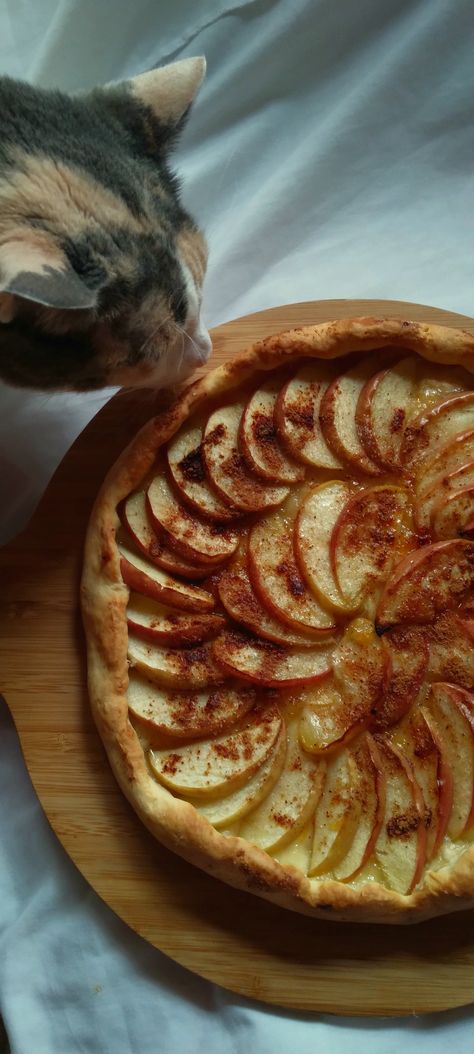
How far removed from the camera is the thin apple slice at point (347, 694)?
276 centimetres

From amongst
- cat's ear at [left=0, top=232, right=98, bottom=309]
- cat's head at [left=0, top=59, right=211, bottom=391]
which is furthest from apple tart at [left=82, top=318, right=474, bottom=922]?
cat's ear at [left=0, top=232, right=98, bottom=309]

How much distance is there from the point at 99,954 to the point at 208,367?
2119 mm

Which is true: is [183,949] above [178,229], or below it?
below

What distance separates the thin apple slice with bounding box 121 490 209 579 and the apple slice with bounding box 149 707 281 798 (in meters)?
0.52

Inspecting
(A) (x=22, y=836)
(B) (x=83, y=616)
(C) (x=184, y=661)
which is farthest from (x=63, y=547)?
(A) (x=22, y=836)

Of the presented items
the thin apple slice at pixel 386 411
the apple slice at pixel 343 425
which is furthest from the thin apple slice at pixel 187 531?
the thin apple slice at pixel 386 411

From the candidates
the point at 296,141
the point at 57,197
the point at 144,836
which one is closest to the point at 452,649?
the point at 144,836

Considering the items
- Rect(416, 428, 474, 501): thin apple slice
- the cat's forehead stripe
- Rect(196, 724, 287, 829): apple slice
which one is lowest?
Rect(196, 724, 287, 829): apple slice

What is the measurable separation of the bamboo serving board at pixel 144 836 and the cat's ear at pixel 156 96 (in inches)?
30.8

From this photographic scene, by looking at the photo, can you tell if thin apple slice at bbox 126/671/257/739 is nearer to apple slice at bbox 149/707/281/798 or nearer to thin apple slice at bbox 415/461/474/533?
apple slice at bbox 149/707/281/798

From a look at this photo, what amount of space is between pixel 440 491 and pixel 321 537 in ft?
1.46

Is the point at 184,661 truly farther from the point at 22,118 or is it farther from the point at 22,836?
the point at 22,118

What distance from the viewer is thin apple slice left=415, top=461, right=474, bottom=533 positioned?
2.92m

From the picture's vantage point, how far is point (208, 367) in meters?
3.19
